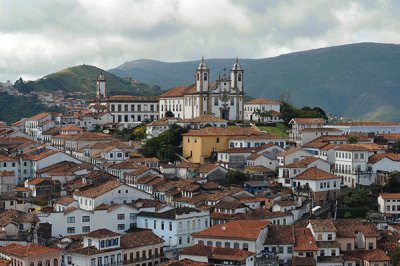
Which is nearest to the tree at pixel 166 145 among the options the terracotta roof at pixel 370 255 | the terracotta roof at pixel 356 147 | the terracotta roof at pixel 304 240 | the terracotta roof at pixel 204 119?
the terracotta roof at pixel 204 119

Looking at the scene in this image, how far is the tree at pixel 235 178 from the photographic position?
53.2 metres

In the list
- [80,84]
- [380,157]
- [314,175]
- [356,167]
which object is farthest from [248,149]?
[80,84]

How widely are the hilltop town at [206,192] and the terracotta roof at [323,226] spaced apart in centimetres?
11

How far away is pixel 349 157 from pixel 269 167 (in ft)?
22.0

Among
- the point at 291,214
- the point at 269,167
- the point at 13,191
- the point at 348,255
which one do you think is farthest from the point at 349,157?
the point at 13,191

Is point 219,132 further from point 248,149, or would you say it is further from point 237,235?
point 237,235

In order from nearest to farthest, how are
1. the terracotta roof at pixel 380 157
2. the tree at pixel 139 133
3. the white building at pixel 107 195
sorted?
the white building at pixel 107 195 → the terracotta roof at pixel 380 157 → the tree at pixel 139 133

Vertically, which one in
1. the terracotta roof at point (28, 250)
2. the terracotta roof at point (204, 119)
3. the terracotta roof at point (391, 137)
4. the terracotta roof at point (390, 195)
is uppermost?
the terracotta roof at point (204, 119)

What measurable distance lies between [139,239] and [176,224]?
2919mm

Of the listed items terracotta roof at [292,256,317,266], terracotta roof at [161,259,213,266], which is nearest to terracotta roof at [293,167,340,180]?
terracotta roof at [292,256,317,266]

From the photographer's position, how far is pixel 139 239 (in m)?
39.0

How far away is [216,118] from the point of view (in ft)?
234

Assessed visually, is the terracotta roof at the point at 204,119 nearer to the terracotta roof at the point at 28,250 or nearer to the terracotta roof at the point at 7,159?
the terracotta roof at the point at 7,159

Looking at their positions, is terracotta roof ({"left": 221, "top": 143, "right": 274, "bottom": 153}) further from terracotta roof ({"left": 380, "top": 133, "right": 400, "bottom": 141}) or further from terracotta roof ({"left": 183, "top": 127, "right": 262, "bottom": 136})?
terracotta roof ({"left": 380, "top": 133, "right": 400, "bottom": 141})
